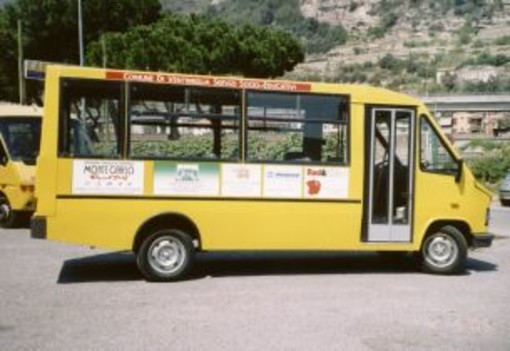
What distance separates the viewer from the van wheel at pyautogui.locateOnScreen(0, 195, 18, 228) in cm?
1578

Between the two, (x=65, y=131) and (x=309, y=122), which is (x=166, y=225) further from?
(x=309, y=122)

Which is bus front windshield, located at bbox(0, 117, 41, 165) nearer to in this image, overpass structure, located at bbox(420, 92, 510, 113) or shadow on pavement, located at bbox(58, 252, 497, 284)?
shadow on pavement, located at bbox(58, 252, 497, 284)

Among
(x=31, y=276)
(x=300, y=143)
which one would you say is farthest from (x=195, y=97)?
(x=31, y=276)

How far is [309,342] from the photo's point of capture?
719 centimetres

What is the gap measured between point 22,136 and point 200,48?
39.1 metres

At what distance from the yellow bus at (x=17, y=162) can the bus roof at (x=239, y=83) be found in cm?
607

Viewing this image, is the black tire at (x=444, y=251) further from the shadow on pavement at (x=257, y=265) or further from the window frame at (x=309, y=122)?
the window frame at (x=309, y=122)

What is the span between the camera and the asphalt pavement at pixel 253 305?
7262mm

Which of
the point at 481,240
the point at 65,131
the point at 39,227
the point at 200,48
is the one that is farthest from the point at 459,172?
the point at 200,48

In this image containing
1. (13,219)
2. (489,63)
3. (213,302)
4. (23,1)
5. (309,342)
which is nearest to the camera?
(309,342)

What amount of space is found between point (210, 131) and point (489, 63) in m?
168

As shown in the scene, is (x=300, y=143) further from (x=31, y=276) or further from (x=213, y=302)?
(x=31, y=276)

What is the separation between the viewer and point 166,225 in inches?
401

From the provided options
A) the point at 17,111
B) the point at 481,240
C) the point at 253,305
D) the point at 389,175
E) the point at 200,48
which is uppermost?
the point at 200,48
